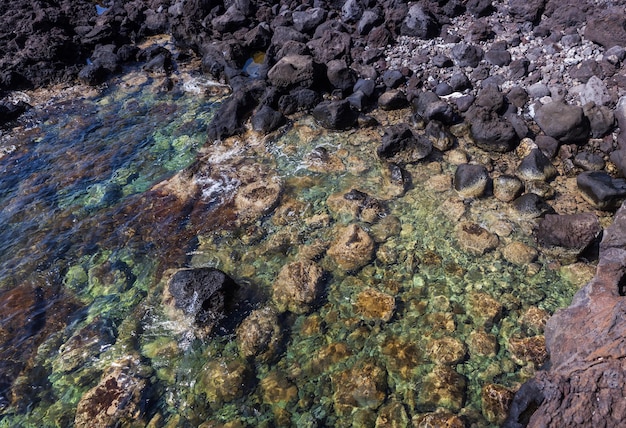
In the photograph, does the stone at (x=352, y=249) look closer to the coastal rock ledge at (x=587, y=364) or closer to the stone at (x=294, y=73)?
the coastal rock ledge at (x=587, y=364)

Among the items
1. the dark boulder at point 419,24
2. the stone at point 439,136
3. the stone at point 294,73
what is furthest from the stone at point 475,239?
the dark boulder at point 419,24

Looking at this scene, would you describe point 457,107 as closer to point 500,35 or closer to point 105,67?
point 500,35

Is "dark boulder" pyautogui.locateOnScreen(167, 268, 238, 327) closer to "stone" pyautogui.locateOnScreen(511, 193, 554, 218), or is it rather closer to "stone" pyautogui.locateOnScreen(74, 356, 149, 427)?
"stone" pyautogui.locateOnScreen(74, 356, 149, 427)

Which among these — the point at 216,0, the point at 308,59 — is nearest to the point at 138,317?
the point at 308,59

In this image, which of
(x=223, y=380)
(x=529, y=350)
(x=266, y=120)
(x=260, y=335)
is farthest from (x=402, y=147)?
(x=223, y=380)

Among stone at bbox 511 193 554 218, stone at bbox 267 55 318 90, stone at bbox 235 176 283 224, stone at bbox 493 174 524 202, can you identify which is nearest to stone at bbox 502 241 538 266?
stone at bbox 511 193 554 218

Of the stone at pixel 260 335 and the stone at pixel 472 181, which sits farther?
the stone at pixel 472 181
